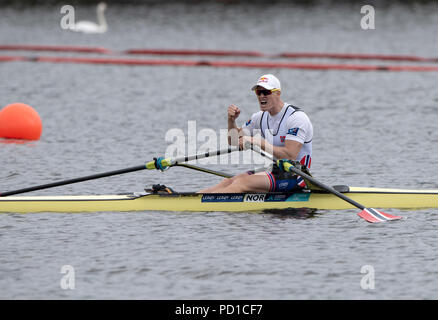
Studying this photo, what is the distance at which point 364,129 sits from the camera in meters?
20.8

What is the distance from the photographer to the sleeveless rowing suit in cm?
1266

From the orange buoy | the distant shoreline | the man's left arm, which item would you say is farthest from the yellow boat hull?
the distant shoreline

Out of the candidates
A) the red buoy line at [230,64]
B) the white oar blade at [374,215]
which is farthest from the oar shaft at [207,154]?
the red buoy line at [230,64]

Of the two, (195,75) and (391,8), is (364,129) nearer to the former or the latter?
(195,75)

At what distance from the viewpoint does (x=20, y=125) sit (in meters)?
19.1

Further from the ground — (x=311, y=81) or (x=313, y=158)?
(x=311, y=81)

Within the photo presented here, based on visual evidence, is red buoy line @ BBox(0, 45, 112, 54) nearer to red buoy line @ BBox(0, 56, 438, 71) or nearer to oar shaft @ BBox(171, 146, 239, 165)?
red buoy line @ BBox(0, 56, 438, 71)

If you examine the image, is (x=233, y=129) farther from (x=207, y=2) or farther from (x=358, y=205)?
(x=207, y=2)

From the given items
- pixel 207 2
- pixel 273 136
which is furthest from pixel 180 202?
pixel 207 2

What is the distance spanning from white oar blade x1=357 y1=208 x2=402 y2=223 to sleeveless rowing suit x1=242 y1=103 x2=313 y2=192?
967 millimetres

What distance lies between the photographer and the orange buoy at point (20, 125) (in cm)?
1903
